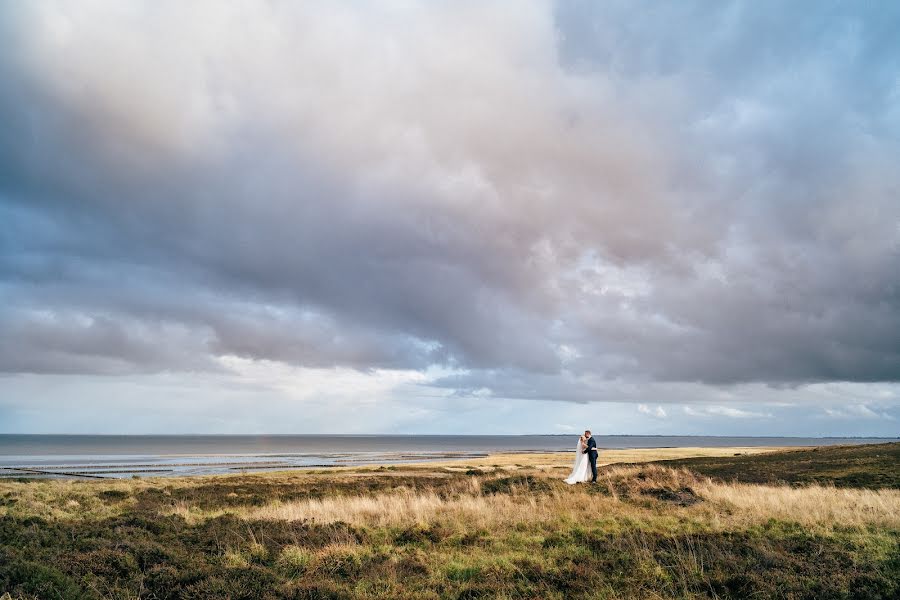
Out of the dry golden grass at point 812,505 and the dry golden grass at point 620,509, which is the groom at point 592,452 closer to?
the dry golden grass at point 620,509

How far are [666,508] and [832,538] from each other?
6.04 m

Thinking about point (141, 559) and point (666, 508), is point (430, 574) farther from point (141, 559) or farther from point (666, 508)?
point (666, 508)

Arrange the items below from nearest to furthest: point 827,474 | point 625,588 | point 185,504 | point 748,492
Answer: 1. point 625,588
2. point 748,492
3. point 185,504
4. point 827,474

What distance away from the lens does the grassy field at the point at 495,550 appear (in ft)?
32.8

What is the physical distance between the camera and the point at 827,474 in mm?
34406

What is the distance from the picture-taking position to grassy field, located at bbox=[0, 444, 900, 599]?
1001 cm

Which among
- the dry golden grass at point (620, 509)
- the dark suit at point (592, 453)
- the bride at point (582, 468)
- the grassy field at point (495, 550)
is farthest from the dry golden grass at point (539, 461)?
the grassy field at point (495, 550)

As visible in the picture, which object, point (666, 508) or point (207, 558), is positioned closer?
point (207, 558)

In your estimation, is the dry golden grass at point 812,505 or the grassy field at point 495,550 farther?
the dry golden grass at point 812,505

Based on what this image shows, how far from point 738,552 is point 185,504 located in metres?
24.6

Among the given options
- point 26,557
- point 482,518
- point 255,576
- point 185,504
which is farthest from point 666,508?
point 185,504

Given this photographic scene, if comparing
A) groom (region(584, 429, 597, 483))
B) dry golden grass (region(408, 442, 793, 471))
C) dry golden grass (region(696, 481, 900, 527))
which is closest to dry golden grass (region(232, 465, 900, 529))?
dry golden grass (region(696, 481, 900, 527))

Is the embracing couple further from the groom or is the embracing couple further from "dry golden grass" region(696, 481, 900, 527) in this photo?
"dry golden grass" region(696, 481, 900, 527)

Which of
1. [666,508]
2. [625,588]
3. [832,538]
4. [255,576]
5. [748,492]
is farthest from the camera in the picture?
[748,492]
